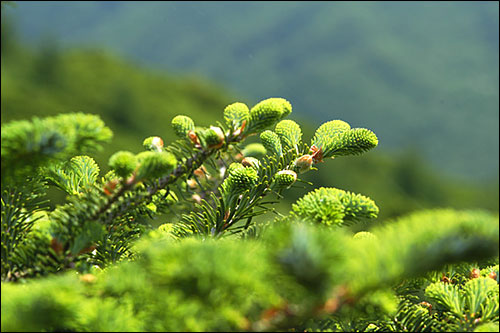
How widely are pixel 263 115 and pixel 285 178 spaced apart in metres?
0.11

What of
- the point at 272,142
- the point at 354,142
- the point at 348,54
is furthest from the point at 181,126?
the point at 348,54

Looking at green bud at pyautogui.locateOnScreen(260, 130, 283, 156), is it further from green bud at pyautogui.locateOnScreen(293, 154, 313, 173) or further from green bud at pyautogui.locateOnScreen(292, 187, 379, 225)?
green bud at pyautogui.locateOnScreen(292, 187, 379, 225)

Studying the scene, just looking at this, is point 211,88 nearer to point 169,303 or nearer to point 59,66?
point 59,66

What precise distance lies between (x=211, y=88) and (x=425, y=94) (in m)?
36.6

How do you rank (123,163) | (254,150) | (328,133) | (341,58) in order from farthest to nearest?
(341,58), (254,150), (328,133), (123,163)

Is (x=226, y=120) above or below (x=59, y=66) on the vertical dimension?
below

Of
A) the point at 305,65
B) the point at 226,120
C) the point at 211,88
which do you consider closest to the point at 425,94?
the point at 305,65

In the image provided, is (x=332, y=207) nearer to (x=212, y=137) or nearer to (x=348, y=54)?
(x=212, y=137)

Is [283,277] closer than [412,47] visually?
Yes

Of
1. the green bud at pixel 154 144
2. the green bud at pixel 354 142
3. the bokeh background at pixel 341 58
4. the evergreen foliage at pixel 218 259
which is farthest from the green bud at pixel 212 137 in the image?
the bokeh background at pixel 341 58

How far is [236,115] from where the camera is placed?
0.68m

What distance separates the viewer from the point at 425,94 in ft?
168

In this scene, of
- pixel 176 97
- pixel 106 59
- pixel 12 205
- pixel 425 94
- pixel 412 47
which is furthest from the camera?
pixel 412 47

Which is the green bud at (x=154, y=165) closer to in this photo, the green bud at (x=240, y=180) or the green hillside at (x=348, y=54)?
the green bud at (x=240, y=180)
